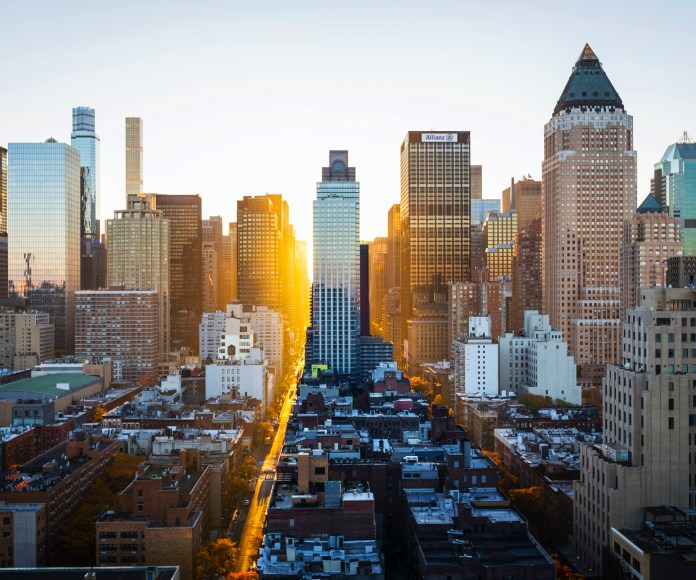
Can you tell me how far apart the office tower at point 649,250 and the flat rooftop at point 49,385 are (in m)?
118

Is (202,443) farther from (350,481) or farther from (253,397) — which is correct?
(253,397)

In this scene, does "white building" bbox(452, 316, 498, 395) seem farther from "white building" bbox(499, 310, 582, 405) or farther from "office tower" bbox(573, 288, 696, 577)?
"office tower" bbox(573, 288, 696, 577)

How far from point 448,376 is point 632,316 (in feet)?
372

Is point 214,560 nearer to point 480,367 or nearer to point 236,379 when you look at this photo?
point 236,379

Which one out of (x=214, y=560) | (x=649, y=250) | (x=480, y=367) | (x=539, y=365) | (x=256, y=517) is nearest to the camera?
(x=214, y=560)

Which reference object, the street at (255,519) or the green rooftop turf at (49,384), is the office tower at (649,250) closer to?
the street at (255,519)

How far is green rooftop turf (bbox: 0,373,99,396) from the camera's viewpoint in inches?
6442

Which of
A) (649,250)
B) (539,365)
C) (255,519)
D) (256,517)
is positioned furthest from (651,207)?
(255,519)

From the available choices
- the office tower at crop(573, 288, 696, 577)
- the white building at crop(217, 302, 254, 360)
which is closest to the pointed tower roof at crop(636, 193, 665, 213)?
the white building at crop(217, 302, 254, 360)

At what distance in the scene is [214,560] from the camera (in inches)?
3233

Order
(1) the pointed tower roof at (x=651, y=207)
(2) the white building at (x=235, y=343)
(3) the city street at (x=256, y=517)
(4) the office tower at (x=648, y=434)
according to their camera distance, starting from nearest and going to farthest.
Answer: (4) the office tower at (x=648, y=434), (3) the city street at (x=256, y=517), (2) the white building at (x=235, y=343), (1) the pointed tower roof at (x=651, y=207)

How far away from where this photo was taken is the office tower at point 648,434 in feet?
250

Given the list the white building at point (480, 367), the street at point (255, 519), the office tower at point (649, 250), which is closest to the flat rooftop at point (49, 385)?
the street at point (255, 519)

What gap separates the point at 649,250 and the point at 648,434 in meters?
117
